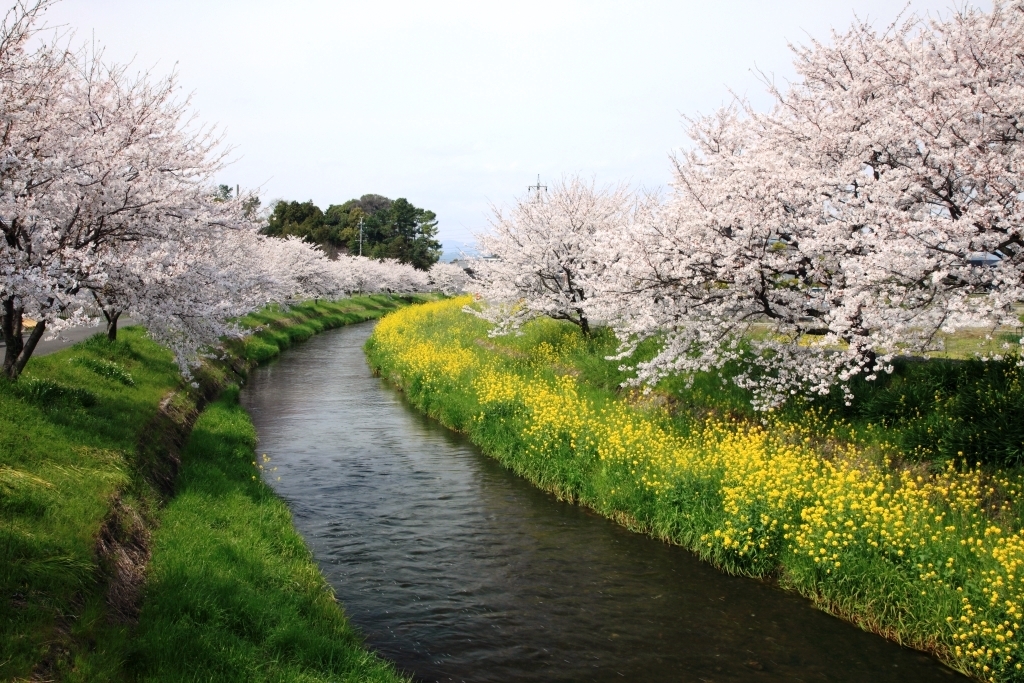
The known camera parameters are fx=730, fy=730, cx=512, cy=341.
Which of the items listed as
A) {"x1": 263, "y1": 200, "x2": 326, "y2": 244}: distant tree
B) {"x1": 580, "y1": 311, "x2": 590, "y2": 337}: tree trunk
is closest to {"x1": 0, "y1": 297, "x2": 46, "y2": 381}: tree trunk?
{"x1": 580, "y1": 311, "x2": 590, "y2": 337}: tree trunk

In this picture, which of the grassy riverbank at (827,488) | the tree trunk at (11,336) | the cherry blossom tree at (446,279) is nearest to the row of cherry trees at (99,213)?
the tree trunk at (11,336)

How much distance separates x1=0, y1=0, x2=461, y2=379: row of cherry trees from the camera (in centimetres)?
1243

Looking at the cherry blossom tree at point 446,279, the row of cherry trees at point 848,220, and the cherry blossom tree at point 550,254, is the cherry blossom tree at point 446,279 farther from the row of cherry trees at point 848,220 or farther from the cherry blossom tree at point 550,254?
the row of cherry trees at point 848,220

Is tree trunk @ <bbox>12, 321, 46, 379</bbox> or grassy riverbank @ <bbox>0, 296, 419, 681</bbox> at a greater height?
tree trunk @ <bbox>12, 321, 46, 379</bbox>

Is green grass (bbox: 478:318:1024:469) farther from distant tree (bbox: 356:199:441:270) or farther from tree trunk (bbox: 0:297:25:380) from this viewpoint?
distant tree (bbox: 356:199:441:270)

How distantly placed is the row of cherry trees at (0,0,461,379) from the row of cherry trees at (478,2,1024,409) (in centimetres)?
944

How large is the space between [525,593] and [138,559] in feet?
18.5

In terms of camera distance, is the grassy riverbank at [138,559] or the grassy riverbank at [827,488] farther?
the grassy riverbank at [827,488]

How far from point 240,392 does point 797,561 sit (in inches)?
903

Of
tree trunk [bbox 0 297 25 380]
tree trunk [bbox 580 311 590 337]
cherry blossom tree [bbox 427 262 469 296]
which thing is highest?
cherry blossom tree [bbox 427 262 469 296]

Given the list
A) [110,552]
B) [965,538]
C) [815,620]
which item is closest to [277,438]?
[110,552]

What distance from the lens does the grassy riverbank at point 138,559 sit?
727 centimetres

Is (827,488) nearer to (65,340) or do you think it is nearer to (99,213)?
(99,213)

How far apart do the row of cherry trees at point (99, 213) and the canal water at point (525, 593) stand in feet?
16.3
